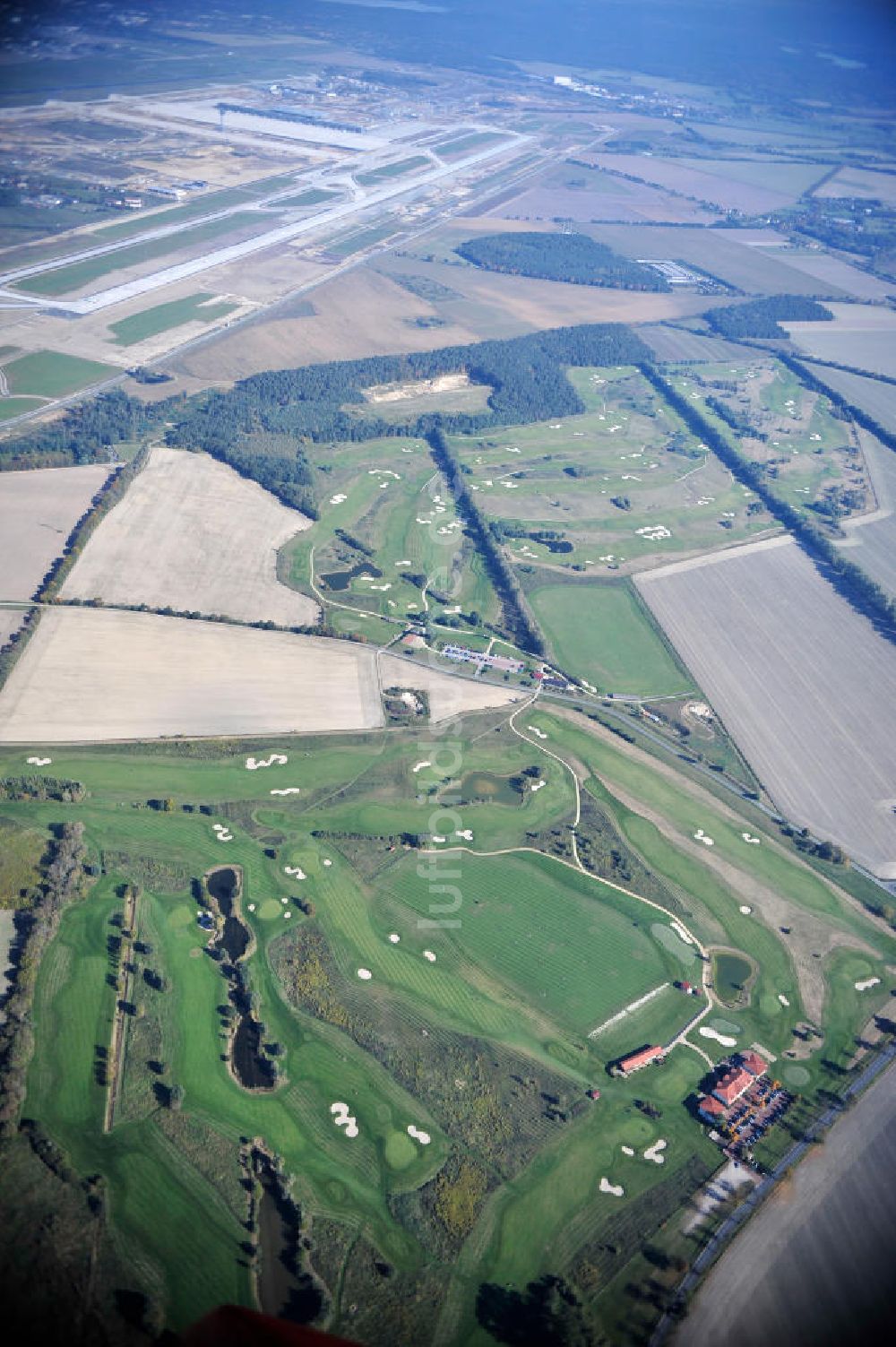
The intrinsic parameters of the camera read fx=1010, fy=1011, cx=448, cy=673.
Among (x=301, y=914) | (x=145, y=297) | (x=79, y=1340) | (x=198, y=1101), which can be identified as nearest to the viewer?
(x=79, y=1340)

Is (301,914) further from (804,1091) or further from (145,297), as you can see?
(145,297)

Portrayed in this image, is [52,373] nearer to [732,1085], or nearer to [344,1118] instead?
[344,1118]

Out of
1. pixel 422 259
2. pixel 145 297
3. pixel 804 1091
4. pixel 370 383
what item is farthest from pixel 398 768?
pixel 422 259

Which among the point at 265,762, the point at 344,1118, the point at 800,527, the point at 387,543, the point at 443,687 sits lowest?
the point at 344,1118

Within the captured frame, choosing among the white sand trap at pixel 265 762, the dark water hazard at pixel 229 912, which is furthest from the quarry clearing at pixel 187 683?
the dark water hazard at pixel 229 912

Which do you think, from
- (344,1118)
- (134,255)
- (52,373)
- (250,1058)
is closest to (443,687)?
(250,1058)

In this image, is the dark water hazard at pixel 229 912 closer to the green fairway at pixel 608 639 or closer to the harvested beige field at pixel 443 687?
the harvested beige field at pixel 443 687
